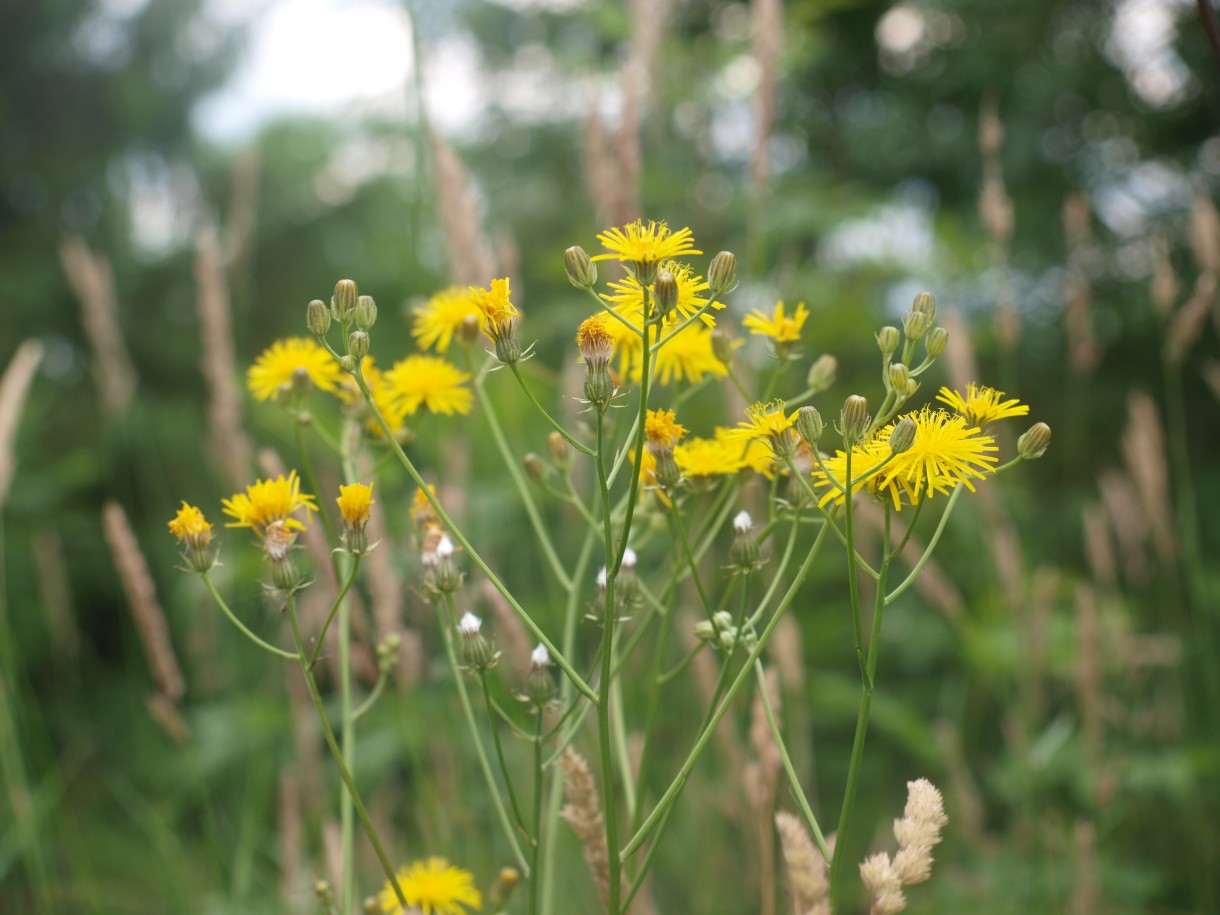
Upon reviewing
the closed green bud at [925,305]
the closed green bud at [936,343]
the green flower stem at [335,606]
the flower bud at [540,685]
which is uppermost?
the closed green bud at [925,305]

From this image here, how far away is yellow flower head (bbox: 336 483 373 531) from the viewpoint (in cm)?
61

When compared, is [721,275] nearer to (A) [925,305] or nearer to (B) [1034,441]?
(A) [925,305]

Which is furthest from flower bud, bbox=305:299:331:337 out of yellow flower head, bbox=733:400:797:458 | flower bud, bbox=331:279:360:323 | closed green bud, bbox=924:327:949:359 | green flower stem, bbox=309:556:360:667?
closed green bud, bbox=924:327:949:359

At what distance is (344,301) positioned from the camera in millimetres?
631

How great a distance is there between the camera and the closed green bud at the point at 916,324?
0.61 metres

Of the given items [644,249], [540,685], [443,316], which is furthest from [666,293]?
[443,316]

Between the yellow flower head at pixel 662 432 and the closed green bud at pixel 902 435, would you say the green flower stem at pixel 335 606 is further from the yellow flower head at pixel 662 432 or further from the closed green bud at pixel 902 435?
the closed green bud at pixel 902 435

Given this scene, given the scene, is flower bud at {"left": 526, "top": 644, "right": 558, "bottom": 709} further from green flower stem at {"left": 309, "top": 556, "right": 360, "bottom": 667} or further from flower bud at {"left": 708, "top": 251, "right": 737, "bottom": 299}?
flower bud at {"left": 708, "top": 251, "right": 737, "bottom": 299}

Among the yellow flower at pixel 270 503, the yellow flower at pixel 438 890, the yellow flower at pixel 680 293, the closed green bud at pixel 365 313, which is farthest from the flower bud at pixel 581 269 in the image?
the yellow flower at pixel 438 890

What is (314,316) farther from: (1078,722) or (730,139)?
(730,139)

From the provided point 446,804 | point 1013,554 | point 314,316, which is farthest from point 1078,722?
point 314,316

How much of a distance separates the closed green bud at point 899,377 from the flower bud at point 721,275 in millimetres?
108

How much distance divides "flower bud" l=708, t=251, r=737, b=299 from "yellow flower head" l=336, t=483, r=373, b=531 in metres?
0.24

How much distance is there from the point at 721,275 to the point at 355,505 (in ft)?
0.87
